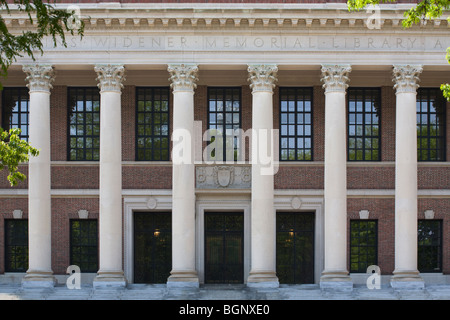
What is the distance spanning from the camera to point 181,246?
3344 cm

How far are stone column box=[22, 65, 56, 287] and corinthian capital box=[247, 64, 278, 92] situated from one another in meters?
9.16

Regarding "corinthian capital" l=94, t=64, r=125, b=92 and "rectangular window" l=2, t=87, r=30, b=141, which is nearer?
"corinthian capital" l=94, t=64, r=125, b=92

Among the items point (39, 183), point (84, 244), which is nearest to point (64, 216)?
point (84, 244)

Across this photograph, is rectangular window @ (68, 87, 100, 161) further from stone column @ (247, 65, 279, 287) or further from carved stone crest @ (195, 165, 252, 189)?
stone column @ (247, 65, 279, 287)

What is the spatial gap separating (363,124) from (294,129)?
352cm

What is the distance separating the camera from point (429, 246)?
1491 inches

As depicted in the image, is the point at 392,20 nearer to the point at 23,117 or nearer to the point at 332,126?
the point at 332,126

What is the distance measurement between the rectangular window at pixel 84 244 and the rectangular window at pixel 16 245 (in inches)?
95.0

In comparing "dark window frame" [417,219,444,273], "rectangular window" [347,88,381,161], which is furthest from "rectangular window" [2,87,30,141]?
"dark window frame" [417,219,444,273]

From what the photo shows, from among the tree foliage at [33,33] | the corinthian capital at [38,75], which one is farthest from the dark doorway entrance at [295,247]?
the tree foliage at [33,33]

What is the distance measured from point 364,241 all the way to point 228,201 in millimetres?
7133

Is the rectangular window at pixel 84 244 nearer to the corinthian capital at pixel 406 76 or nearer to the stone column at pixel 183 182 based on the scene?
the stone column at pixel 183 182

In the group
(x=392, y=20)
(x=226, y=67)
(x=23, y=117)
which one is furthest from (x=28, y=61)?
(x=392, y=20)

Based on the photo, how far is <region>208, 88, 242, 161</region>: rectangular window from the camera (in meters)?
38.0
